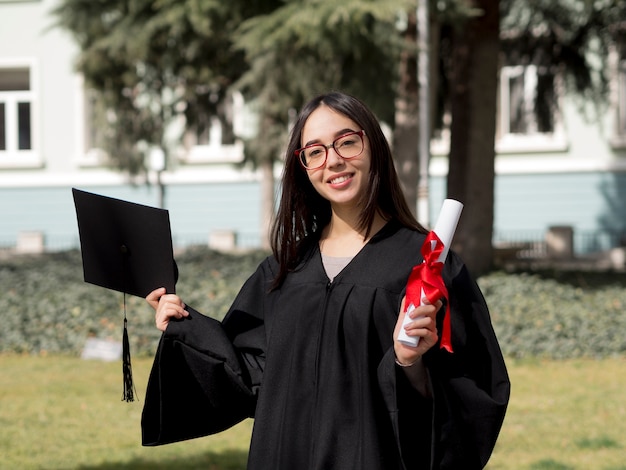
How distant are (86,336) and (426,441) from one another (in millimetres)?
7947

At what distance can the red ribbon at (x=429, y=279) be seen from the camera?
2539 millimetres

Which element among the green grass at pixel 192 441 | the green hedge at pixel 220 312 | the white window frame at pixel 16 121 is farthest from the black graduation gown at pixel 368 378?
the white window frame at pixel 16 121

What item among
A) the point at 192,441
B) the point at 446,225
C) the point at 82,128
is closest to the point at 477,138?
the point at 192,441

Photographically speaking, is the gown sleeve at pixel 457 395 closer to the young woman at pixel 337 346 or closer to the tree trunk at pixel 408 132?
the young woman at pixel 337 346

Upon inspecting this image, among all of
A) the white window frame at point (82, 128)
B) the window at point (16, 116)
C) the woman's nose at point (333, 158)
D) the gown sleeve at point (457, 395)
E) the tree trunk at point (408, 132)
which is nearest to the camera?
the gown sleeve at point (457, 395)

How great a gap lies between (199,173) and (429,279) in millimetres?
22986

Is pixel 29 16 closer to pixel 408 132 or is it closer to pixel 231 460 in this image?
pixel 408 132

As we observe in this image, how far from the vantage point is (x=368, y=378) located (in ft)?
9.06

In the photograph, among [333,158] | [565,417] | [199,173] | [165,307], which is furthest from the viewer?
[199,173]

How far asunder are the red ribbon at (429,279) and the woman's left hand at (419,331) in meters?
0.02

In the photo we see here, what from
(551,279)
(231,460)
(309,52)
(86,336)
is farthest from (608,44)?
(231,460)

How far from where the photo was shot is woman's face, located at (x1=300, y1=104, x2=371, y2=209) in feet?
9.70

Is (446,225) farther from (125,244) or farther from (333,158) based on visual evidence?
(125,244)

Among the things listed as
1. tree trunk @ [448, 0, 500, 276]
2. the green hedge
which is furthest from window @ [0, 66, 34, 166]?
tree trunk @ [448, 0, 500, 276]
